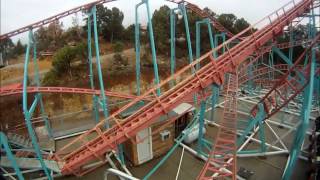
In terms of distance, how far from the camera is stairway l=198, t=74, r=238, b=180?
7.29 metres

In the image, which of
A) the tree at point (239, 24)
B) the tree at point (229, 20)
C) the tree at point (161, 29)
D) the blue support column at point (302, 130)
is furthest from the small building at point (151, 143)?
the tree at point (239, 24)

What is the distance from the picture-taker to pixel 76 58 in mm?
27500

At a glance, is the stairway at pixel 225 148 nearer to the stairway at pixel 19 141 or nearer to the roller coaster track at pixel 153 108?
the roller coaster track at pixel 153 108

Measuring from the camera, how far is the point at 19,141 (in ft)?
34.3

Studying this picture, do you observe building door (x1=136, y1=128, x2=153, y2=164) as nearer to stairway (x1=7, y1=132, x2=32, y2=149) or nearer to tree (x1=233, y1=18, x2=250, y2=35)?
stairway (x1=7, y1=132, x2=32, y2=149)

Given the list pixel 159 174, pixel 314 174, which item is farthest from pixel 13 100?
pixel 314 174

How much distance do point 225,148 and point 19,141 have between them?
8682mm

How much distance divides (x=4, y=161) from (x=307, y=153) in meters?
11.9

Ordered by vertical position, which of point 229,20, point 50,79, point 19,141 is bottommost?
point 19,141

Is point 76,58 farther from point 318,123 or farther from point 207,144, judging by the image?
point 318,123

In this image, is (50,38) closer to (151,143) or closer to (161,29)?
(161,29)

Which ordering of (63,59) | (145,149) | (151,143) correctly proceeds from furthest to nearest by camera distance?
(63,59), (151,143), (145,149)

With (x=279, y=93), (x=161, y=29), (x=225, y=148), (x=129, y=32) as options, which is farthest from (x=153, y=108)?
(x=129, y=32)

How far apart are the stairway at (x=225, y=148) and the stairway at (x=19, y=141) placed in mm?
7642
